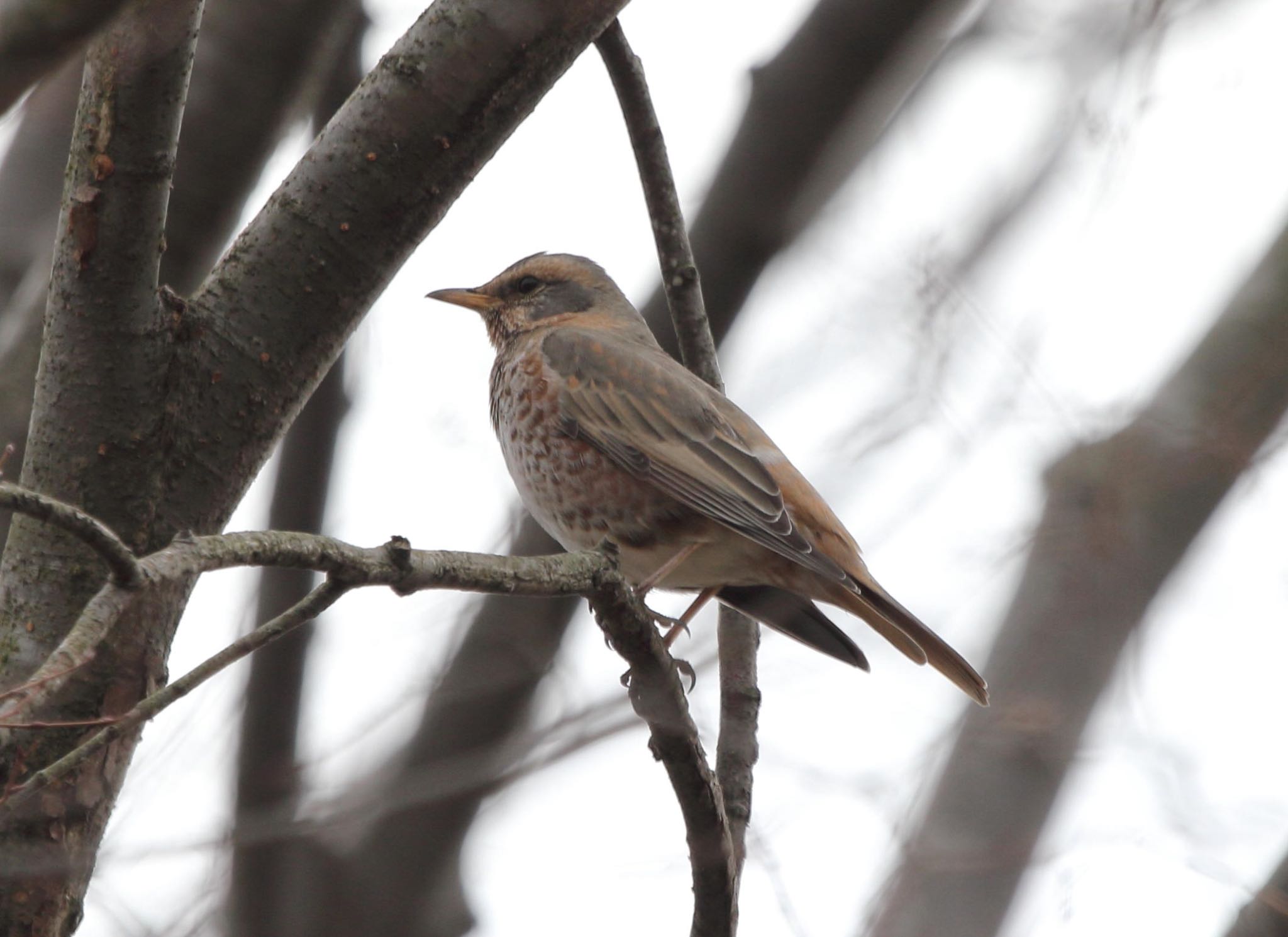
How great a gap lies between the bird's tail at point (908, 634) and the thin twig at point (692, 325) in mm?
409

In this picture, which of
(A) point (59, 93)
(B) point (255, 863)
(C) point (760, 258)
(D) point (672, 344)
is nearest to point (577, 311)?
(D) point (672, 344)

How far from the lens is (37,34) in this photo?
1.68m

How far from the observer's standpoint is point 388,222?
3.66 metres

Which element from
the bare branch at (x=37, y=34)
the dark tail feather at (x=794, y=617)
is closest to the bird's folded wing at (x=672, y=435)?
the dark tail feather at (x=794, y=617)

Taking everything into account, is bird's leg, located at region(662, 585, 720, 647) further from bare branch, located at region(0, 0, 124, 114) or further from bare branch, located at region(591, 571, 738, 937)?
bare branch, located at region(0, 0, 124, 114)

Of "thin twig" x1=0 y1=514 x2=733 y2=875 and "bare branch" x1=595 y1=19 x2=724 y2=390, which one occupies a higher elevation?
"bare branch" x1=595 y1=19 x2=724 y2=390

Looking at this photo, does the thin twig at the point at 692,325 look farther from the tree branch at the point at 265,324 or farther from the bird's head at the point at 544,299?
the bird's head at the point at 544,299

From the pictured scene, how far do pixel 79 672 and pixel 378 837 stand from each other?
2740mm

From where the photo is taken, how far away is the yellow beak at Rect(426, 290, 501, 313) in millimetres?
7254

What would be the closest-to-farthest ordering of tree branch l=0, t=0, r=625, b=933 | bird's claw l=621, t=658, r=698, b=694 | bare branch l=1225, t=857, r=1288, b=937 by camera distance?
1. tree branch l=0, t=0, r=625, b=933
2. bare branch l=1225, t=857, r=1288, b=937
3. bird's claw l=621, t=658, r=698, b=694

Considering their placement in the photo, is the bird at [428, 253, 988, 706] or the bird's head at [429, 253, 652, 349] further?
the bird's head at [429, 253, 652, 349]

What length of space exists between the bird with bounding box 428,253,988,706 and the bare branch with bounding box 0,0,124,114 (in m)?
3.55

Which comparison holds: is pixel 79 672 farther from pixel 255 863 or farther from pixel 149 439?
pixel 255 863

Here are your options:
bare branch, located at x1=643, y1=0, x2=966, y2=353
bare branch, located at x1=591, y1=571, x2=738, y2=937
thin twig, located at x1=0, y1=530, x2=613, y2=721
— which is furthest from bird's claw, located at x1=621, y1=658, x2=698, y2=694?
thin twig, located at x1=0, y1=530, x2=613, y2=721
